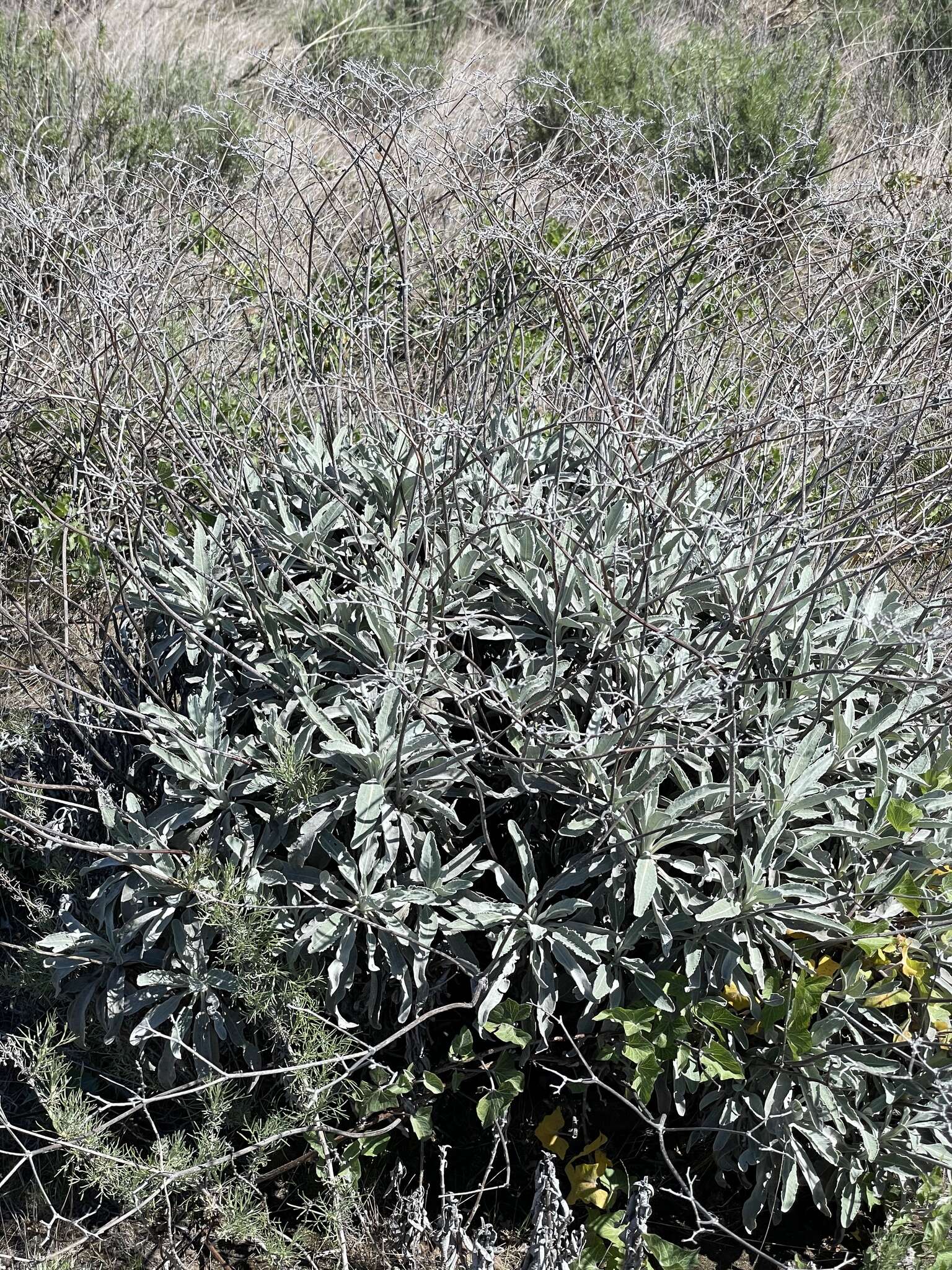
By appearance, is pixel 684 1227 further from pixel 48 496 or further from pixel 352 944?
pixel 48 496

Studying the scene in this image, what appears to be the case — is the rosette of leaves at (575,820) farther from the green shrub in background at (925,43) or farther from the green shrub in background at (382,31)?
the green shrub in background at (925,43)

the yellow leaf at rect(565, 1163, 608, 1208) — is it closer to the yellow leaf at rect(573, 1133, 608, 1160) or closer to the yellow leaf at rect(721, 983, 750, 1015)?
the yellow leaf at rect(573, 1133, 608, 1160)

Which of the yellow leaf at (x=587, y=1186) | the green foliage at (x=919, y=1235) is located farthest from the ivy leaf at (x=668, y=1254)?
the green foliage at (x=919, y=1235)

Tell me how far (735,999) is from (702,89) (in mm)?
5587

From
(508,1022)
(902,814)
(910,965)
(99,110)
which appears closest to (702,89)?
(99,110)

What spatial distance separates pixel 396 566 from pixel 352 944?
804 millimetres

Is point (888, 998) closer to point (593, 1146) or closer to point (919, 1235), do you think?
point (919, 1235)

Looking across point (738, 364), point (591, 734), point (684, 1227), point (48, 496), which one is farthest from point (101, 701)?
point (738, 364)

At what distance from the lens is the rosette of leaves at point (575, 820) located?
2160mm

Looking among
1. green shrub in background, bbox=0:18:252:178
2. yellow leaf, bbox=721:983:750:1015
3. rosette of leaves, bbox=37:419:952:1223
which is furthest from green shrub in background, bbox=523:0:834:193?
yellow leaf, bbox=721:983:750:1015

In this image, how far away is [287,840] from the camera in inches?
92.7

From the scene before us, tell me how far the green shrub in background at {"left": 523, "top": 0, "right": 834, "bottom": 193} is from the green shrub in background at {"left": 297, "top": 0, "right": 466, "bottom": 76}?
88 cm

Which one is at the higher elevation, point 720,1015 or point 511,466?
point 511,466

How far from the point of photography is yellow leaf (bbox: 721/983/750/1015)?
7.27 ft
